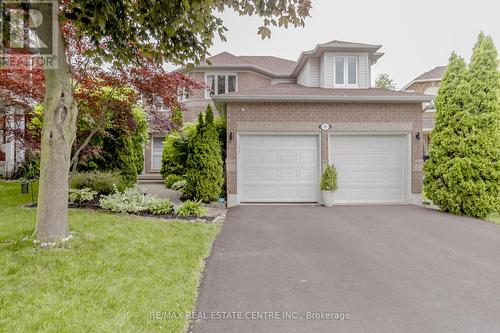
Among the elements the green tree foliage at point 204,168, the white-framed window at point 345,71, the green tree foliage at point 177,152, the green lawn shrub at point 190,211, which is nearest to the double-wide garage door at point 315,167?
the green tree foliage at point 204,168

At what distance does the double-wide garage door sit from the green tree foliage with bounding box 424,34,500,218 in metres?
1.65

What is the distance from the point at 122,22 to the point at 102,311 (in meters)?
4.26

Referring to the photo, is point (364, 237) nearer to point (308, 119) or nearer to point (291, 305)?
point (291, 305)

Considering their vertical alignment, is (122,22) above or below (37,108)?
above

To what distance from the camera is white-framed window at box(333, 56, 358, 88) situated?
469 inches

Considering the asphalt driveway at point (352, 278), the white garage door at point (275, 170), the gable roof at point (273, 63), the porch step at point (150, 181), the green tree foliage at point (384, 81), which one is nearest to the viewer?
the asphalt driveway at point (352, 278)

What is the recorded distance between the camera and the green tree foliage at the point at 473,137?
769 centimetres

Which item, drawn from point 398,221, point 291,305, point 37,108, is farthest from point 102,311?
point 37,108

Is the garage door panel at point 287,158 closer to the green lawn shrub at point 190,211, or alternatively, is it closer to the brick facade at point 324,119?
the brick facade at point 324,119

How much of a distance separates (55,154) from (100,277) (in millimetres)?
2178

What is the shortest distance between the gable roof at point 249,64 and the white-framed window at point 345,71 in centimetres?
543

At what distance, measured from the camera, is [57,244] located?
4484 millimetres

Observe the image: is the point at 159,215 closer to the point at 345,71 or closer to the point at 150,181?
the point at 345,71

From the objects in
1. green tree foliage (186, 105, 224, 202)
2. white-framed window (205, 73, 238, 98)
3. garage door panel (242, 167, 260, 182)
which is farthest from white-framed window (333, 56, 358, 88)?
white-framed window (205, 73, 238, 98)
